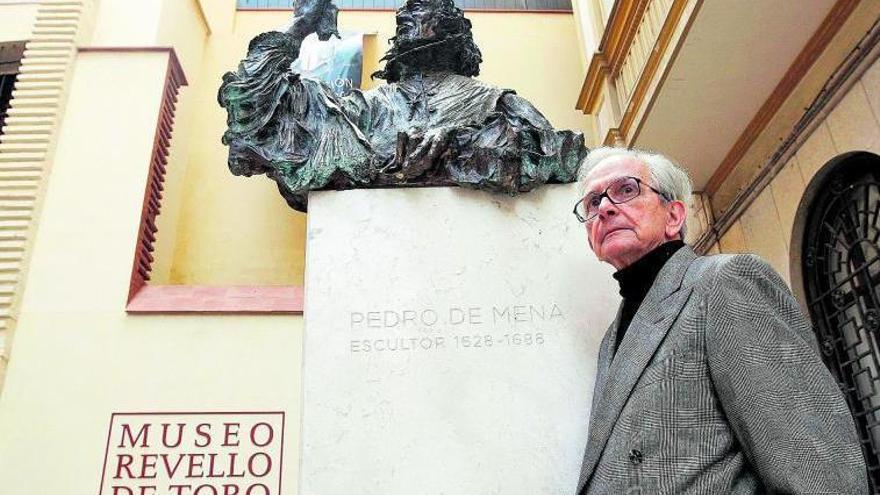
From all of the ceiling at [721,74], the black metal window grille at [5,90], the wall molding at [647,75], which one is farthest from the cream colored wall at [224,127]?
the black metal window grille at [5,90]

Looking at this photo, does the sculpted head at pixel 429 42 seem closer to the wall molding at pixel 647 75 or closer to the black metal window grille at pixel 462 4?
the wall molding at pixel 647 75

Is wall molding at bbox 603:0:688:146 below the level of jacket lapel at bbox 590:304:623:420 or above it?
above

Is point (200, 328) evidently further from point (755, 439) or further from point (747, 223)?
point (747, 223)

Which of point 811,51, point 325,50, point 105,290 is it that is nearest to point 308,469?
point 105,290

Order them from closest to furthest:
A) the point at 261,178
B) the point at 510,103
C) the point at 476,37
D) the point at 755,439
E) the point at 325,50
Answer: the point at 755,439 → the point at 510,103 → the point at 261,178 → the point at 325,50 → the point at 476,37

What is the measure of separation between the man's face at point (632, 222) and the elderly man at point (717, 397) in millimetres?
55

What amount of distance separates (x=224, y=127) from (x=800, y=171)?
474cm

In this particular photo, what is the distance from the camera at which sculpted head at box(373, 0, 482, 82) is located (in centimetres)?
330

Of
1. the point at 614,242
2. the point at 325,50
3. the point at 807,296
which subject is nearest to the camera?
the point at 614,242

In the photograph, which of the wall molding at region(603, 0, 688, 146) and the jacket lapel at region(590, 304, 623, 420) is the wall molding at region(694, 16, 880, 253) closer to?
the wall molding at region(603, 0, 688, 146)

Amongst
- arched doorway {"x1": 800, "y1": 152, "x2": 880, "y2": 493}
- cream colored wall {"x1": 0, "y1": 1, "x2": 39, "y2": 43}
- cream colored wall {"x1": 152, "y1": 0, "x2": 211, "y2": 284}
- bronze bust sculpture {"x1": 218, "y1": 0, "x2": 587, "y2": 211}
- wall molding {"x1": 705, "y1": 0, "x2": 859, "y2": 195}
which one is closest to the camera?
bronze bust sculpture {"x1": 218, "y1": 0, "x2": 587, "y2": 211}

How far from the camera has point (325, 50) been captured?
6.69 m

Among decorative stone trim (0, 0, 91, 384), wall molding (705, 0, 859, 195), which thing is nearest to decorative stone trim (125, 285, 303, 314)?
decorative stone trim (0, 0, 91, 384)

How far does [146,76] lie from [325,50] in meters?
2.32
